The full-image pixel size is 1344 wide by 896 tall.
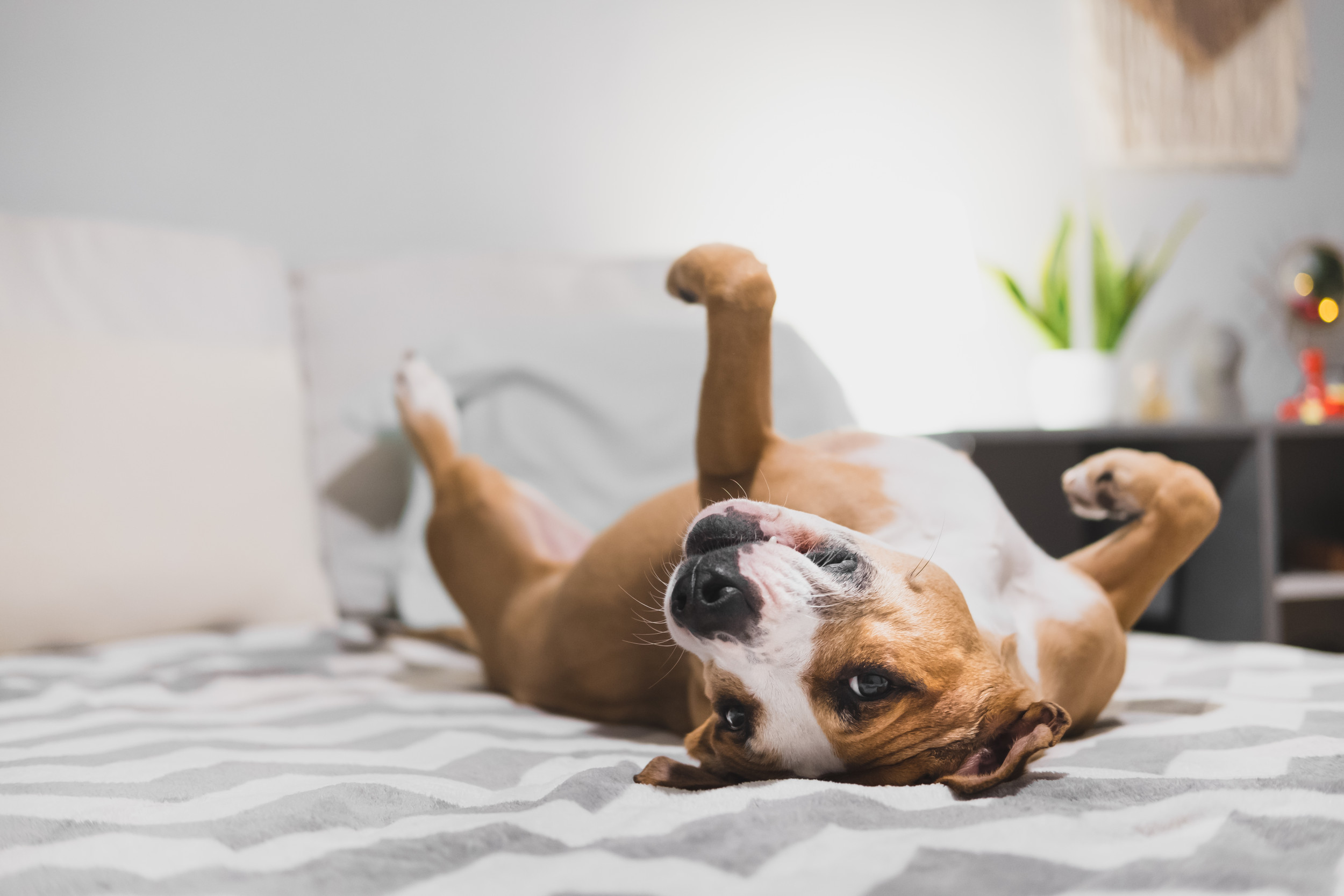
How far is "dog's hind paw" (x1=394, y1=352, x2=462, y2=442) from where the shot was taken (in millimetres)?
1571

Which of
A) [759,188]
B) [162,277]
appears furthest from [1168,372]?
[162,277]

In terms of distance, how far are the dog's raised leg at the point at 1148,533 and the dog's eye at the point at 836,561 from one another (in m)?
0.46

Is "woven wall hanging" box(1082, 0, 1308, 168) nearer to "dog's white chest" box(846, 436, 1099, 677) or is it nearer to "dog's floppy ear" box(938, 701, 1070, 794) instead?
"dog's white chest" box(846, 436, 1099, 677)

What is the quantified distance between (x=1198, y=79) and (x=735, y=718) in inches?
115

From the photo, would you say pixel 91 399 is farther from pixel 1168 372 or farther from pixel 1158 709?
pixel 1168 372

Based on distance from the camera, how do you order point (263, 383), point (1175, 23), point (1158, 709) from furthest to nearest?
point (1175, 23), point (263, 383), point (1158, 709)

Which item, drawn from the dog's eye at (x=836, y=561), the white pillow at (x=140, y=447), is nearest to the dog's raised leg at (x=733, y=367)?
the dog's eye at (x=836, y=561)

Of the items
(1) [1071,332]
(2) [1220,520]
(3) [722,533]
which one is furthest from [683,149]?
(3) [722,533]

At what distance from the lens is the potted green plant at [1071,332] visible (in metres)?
2.54

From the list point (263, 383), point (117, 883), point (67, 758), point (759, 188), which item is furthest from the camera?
point (759, 188)

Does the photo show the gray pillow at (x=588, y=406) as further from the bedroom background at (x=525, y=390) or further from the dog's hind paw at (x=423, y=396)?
the dog's hind paw at (x=423, y=396)

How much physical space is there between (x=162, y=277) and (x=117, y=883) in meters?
1.60

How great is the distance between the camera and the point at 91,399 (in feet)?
4.85

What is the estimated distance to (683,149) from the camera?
8.52ft
